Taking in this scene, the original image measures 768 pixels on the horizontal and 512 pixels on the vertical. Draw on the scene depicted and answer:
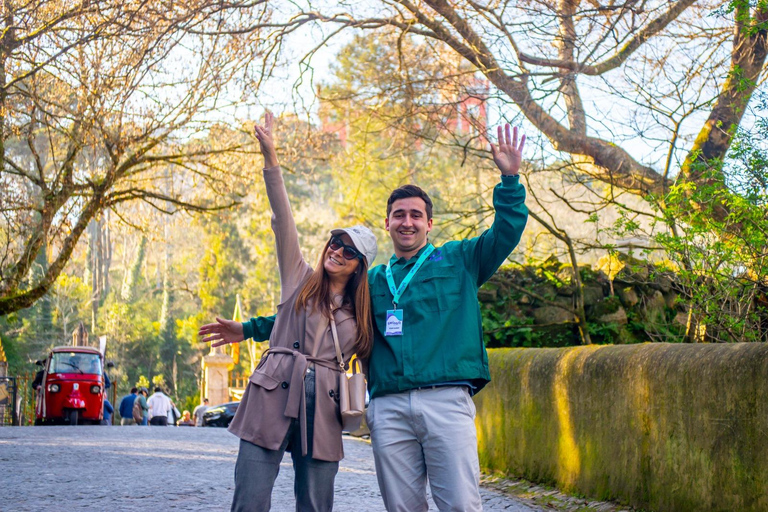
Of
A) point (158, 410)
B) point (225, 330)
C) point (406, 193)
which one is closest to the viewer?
point (406, 193)

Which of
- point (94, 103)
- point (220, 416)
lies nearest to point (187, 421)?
point (220, 416)

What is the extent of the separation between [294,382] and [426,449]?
0.62 metres

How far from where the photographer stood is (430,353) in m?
3.76

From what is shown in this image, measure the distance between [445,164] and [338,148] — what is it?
19.4m

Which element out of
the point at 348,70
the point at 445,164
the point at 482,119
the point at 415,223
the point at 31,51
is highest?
the point at 445,164

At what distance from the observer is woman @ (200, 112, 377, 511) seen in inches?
150

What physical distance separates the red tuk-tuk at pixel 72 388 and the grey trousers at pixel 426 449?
22.0 m

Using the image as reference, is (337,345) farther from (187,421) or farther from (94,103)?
Result: (187,421)

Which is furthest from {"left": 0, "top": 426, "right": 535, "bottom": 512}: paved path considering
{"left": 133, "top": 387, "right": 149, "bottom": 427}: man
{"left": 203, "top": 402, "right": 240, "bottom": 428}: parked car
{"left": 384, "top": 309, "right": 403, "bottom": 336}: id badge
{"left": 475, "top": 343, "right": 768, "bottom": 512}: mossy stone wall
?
{"left": 133, "top": 387, "right": 149, "bottom": 427}: man

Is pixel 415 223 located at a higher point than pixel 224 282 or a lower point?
lower

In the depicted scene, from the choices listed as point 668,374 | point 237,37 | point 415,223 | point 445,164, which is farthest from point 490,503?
point 445,164

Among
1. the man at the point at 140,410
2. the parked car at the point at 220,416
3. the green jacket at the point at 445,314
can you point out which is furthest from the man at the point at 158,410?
the green jacket at the point at 445,314

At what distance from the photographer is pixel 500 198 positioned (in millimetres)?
3900

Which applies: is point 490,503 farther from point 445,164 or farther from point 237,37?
point 445,164
